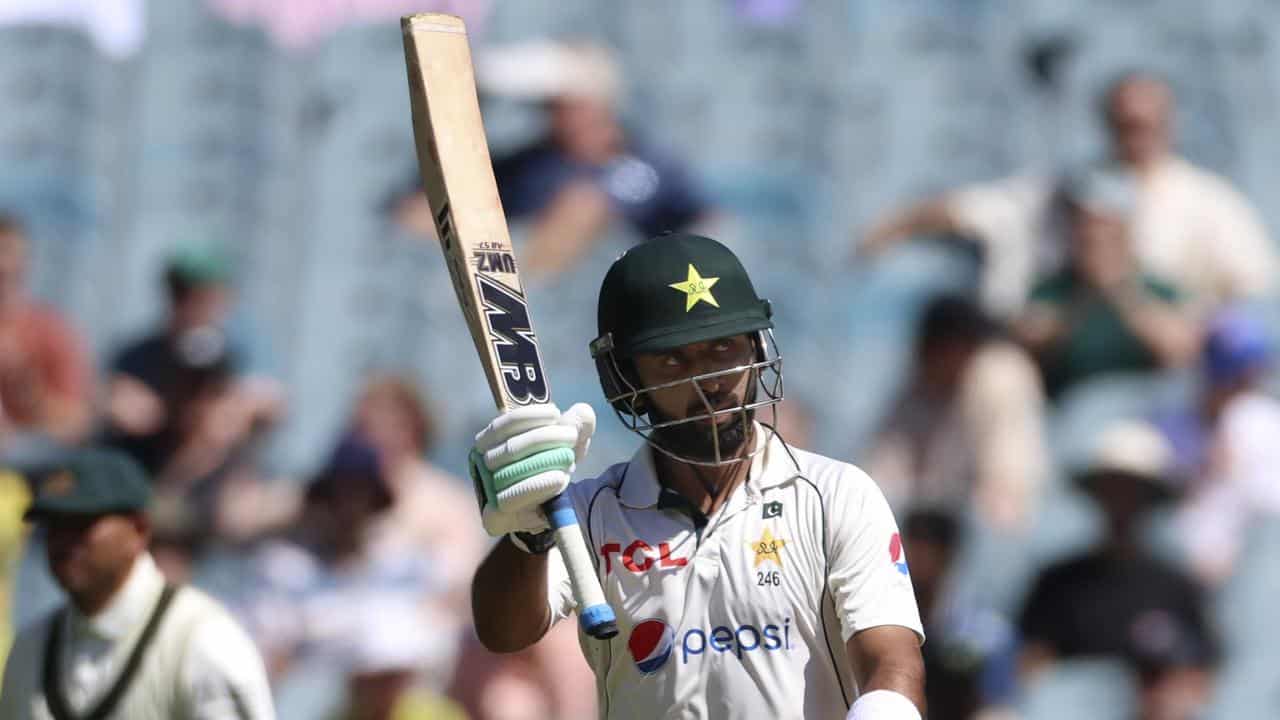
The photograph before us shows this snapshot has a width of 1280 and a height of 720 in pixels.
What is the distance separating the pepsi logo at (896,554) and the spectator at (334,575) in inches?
131

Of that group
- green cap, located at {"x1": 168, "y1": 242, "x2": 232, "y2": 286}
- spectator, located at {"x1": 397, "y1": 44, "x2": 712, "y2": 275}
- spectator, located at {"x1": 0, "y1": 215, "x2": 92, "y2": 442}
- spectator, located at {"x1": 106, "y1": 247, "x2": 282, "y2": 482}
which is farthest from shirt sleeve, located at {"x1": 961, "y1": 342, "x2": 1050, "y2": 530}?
spectator, located at {"x1": 0, "y1": 215, "x2": 92, "y2": 442}

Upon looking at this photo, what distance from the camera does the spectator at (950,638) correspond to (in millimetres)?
5754

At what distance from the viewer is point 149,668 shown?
3.85m

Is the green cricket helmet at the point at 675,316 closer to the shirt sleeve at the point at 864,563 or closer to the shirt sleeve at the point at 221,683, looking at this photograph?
the shirt sleeve at the point at 864,563

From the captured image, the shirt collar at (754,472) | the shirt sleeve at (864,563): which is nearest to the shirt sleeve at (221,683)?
the shirt collar at (754,472)

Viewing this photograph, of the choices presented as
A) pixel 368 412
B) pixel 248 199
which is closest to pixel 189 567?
pixel 368 412

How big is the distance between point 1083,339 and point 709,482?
386 cm

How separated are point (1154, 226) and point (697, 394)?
4.14m

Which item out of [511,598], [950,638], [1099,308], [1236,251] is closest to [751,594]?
[511,598]

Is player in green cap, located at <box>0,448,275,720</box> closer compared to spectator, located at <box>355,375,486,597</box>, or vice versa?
player in green cap, located at <box>0,448,275,720</box>

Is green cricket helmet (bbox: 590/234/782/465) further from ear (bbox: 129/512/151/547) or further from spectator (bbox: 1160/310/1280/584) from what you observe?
spectator (bbox: 1160/310/1280/584)

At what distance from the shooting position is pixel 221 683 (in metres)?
3.80

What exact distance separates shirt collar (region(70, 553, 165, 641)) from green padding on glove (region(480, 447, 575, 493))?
1494mm

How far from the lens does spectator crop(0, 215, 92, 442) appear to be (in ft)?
22.2
